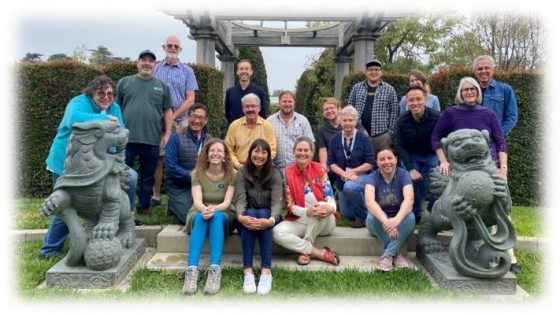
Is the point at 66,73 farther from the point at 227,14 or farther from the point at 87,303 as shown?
the point at 87,303

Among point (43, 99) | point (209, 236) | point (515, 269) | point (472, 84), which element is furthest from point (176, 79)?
point (515, 269)

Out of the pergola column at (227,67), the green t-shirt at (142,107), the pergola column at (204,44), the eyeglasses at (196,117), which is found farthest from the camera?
the pergola column at (227,67)

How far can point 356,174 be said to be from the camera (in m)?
4.67

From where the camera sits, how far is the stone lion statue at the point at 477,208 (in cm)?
341

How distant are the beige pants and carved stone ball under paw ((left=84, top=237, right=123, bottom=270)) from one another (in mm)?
1373

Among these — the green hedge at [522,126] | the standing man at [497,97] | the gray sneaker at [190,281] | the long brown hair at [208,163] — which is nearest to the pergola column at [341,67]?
the green hedge at [522,126]

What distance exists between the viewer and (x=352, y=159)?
471cm

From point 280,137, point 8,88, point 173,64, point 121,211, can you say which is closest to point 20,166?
point 8,88

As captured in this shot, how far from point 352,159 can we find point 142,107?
235 centimetres

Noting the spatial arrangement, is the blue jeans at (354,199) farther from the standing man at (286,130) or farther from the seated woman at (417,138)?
the standing man at (286,130)

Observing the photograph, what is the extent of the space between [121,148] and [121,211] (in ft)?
1.90

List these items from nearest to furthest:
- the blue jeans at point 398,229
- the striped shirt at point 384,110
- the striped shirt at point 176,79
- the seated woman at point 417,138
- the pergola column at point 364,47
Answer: the blue jeans at point 398,229 < the seated woman at point 417,138 < the striped shirt at point 384,110 < the striped shirt at point 176,79 < the pergola column at point 364,47

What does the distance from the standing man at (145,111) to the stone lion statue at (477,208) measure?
3028 mm

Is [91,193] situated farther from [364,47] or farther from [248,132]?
[364,47]
